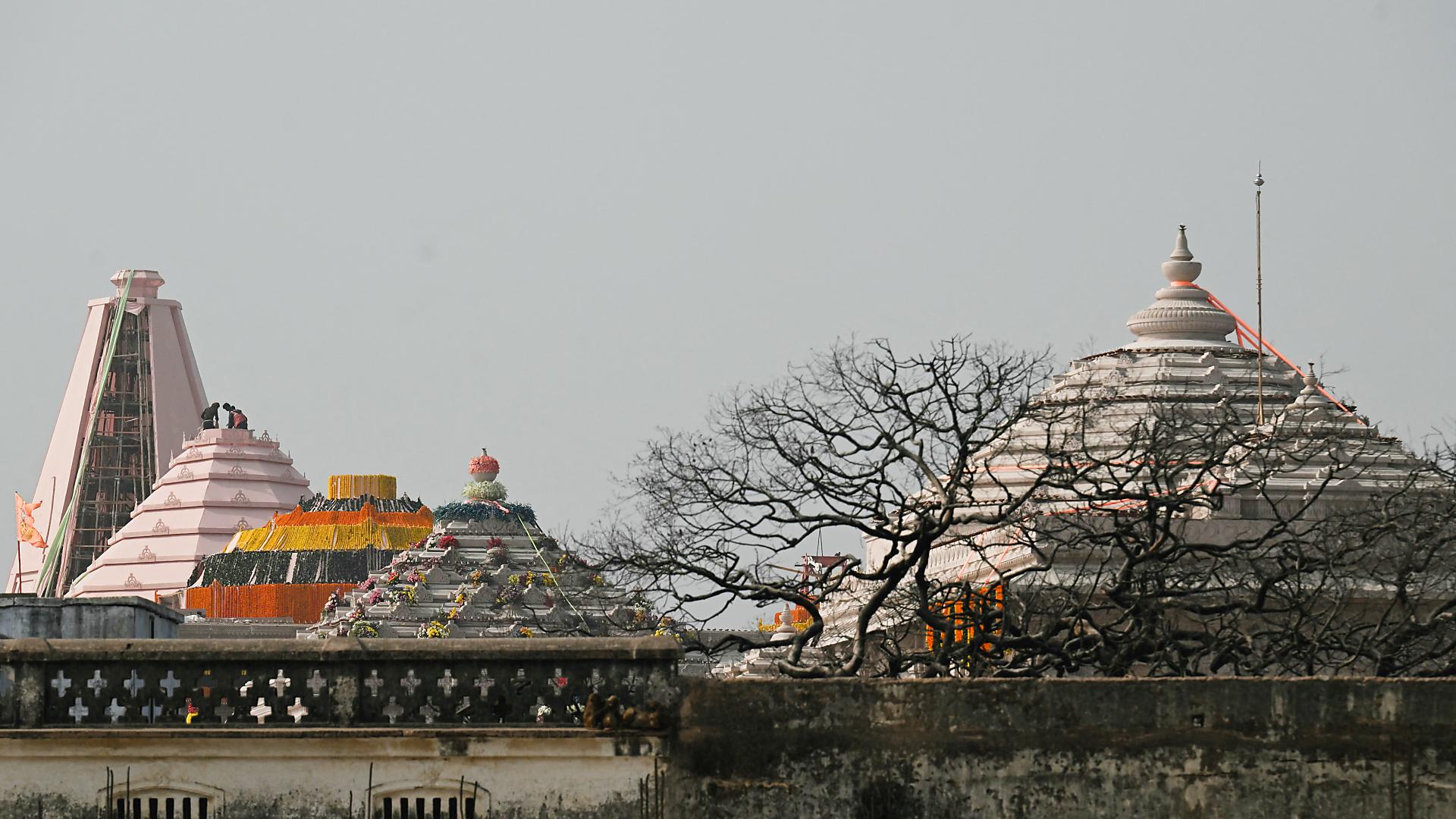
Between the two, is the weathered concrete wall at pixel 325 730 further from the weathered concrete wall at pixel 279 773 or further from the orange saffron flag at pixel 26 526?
the orange saffron flag at pixel 26 526

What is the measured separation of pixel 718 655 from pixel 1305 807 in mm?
11690

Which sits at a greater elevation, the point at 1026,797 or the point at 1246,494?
the point at 1246,494

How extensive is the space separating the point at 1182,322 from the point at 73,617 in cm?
4348

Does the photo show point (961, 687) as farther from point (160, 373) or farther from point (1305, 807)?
point (160, 373)

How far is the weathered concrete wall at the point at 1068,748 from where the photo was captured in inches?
695

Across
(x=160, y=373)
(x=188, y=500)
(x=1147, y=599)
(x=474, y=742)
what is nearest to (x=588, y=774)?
(x=474, y=742)

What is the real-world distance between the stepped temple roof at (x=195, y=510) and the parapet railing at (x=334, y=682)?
11213cm

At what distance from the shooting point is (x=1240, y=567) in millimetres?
38938

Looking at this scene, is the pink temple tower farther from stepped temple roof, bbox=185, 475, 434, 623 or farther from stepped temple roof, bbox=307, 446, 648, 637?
stepped temple roof, bbox=307, 446, 648, 637

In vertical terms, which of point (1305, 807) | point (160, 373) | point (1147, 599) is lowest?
point (1305, 807)

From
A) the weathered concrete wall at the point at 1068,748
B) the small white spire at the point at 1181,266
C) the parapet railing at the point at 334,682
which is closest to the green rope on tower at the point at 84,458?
the small white spire at the point at 1181,266

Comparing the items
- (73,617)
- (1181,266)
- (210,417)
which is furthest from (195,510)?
(73,617)

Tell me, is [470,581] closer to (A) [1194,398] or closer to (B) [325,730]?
(A) [1194,398]

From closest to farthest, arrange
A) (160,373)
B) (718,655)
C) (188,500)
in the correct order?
(718,655) < (188,500) < (160,373)
